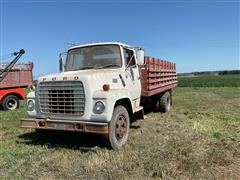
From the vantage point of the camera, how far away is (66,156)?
492 cm

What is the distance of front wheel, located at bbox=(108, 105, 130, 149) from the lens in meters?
5.12

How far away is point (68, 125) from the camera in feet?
16.6

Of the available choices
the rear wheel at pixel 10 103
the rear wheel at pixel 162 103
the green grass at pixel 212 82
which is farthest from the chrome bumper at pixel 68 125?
the green grass at pixel 212 82

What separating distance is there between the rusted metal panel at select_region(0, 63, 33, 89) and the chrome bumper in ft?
24.7

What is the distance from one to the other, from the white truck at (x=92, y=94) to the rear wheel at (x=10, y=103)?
655 cm

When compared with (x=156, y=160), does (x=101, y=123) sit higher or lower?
higher

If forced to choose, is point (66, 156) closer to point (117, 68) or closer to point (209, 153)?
point (117, 68)

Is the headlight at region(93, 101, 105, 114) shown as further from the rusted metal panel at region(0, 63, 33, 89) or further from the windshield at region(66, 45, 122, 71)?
the rusted metal panel at region(0, 63, 33, 89)

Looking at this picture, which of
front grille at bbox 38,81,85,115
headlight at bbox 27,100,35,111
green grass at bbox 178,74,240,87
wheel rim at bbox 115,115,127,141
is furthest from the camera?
green grass at bbox 178,74,240,87

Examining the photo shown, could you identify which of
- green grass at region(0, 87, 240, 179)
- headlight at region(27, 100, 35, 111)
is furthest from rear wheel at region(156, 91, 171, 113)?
headlight at region(27, 100, 35, 111)

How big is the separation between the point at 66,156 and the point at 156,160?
178 cm

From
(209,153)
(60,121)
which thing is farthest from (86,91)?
(209,153)

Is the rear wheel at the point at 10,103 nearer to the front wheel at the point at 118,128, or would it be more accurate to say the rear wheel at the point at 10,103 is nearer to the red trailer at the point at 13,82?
the red trailer at the point at 13,82

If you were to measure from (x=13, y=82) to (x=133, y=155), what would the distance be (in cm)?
967
